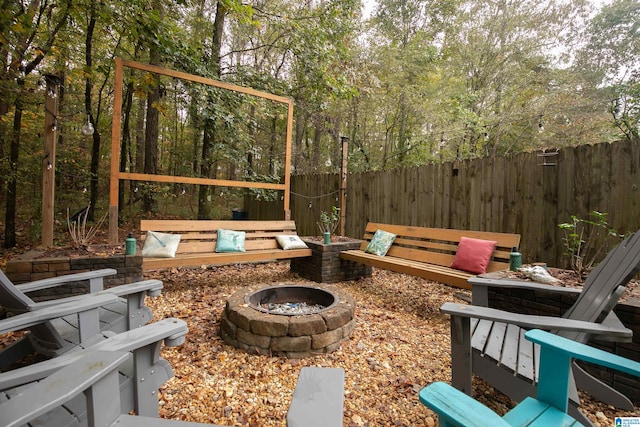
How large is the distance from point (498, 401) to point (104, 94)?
1223 cm

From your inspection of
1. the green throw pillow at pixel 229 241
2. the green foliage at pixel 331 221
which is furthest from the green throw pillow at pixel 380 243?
the green throw pillow at pixel 229 241

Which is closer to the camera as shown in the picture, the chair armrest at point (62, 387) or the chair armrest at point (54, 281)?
the chair armrest at point (62, 387)

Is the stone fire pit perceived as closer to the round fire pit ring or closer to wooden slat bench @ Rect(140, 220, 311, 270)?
the round fire pit ring

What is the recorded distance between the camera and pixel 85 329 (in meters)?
1.47

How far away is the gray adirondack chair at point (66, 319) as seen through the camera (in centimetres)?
145

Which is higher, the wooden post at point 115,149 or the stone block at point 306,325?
the wooden post at point 115,149

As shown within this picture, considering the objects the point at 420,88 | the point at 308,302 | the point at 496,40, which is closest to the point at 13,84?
the point at 308,302

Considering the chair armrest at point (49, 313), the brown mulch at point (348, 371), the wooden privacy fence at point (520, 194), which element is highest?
the wooden privacy fence at point (520, 194)

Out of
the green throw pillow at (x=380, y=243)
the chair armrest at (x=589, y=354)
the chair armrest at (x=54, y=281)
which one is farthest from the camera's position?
the green throw pillow at (x=380, y=243)

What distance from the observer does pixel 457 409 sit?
0.80 m

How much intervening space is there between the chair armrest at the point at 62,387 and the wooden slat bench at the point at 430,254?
8.99 ft

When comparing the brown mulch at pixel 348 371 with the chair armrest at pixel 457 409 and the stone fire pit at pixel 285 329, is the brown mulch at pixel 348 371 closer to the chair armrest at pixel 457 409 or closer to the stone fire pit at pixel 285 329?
the stone fire pit at pixel 285 329

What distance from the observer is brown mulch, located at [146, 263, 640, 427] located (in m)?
1.58

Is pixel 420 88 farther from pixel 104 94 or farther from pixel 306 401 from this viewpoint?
pixel 104 94
